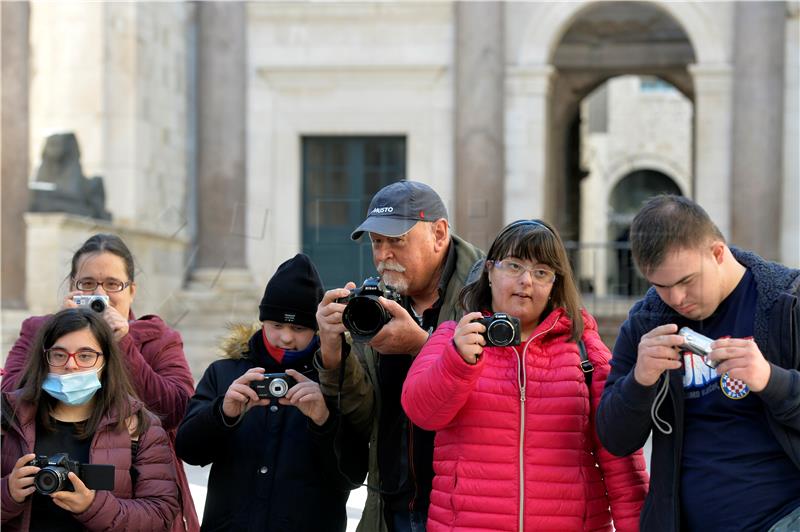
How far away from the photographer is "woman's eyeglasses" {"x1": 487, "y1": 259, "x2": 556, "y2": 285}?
382 cm

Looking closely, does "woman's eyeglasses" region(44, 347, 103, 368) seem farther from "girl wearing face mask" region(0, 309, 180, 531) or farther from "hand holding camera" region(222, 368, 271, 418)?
"hand holding camera" region(222, 368, 271, 418)

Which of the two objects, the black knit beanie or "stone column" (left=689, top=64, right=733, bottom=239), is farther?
"stone column" (left=689, top=64, right=733, bottom=239)

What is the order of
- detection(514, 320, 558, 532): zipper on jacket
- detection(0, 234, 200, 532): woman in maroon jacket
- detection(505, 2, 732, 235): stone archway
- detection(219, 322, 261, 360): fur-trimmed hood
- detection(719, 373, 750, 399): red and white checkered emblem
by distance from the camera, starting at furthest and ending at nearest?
detection(505, 2, 732, 235): stone archway → detection(0, 234, 200, 532): woman in maroon jacket → detection(219, 322, 261, 360): fur-trimmed hood → detection(514, 320, 558, 532): zipper on jacket → detection(719, 373, 750, 399): red and white checkered emblem

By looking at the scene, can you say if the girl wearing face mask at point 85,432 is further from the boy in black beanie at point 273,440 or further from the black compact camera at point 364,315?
the black compact camera at point 364,315

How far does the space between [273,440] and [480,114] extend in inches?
477

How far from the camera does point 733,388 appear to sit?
3521 millimetres

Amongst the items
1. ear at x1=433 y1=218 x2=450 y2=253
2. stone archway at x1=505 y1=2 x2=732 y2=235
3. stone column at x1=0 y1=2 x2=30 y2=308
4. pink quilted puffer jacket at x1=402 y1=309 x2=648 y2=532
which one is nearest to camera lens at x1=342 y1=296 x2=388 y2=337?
pink quilted puffer jacket at x1=402 y1=309 x2=648 y2=532

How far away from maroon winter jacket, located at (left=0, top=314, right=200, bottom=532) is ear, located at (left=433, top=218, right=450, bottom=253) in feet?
4.41

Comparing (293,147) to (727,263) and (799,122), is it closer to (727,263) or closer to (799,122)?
(799,122)

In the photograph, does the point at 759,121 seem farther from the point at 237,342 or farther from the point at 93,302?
the point at 93,302

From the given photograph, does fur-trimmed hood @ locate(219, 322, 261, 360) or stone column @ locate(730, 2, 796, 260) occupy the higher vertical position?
stone column @ locate(730, 2, 796, 260)

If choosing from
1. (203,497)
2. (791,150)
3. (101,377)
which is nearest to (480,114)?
(791,150)

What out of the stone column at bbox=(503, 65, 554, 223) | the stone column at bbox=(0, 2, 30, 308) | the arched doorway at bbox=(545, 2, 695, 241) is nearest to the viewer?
the stone column at bbox=(0, 2, 30, 308)

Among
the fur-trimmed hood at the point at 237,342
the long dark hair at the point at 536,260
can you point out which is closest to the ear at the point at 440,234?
the long dark hair at the point at 536,260
